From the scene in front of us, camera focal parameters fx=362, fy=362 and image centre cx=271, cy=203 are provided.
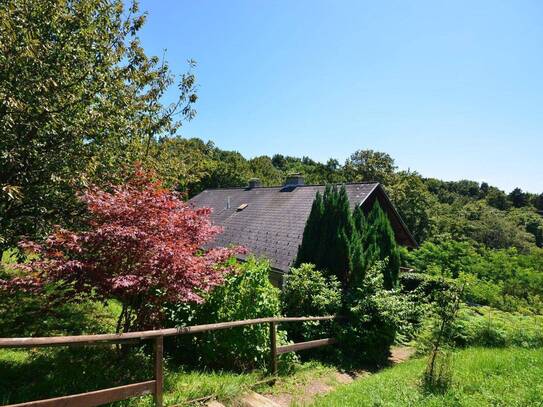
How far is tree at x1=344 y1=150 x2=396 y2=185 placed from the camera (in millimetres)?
41969

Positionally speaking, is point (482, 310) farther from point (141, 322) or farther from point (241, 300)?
point (141, 322)

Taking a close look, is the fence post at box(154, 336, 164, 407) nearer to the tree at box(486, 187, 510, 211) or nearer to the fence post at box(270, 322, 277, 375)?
the fence post at box(270, 322, 277, 375)

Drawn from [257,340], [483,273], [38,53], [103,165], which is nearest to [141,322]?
[257,340]

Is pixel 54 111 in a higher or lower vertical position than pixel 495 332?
higher

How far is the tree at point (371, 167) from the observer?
138ft

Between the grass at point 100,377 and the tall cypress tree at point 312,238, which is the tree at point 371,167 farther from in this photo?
the grass at point 100,377

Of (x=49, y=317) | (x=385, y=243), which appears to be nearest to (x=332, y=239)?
(x=385, y=243)

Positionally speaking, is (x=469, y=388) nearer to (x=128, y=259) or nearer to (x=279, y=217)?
(x=128, y=259)

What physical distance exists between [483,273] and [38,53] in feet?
54.8

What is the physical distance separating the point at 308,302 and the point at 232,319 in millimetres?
2815

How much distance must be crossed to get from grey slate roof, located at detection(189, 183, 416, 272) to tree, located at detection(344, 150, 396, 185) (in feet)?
72.6

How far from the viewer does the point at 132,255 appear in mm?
4711

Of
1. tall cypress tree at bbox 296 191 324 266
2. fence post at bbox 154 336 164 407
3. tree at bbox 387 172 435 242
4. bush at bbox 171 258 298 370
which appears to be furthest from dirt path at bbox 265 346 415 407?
tree at bbox 387 172 435 242

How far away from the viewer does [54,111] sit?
5891 mm
